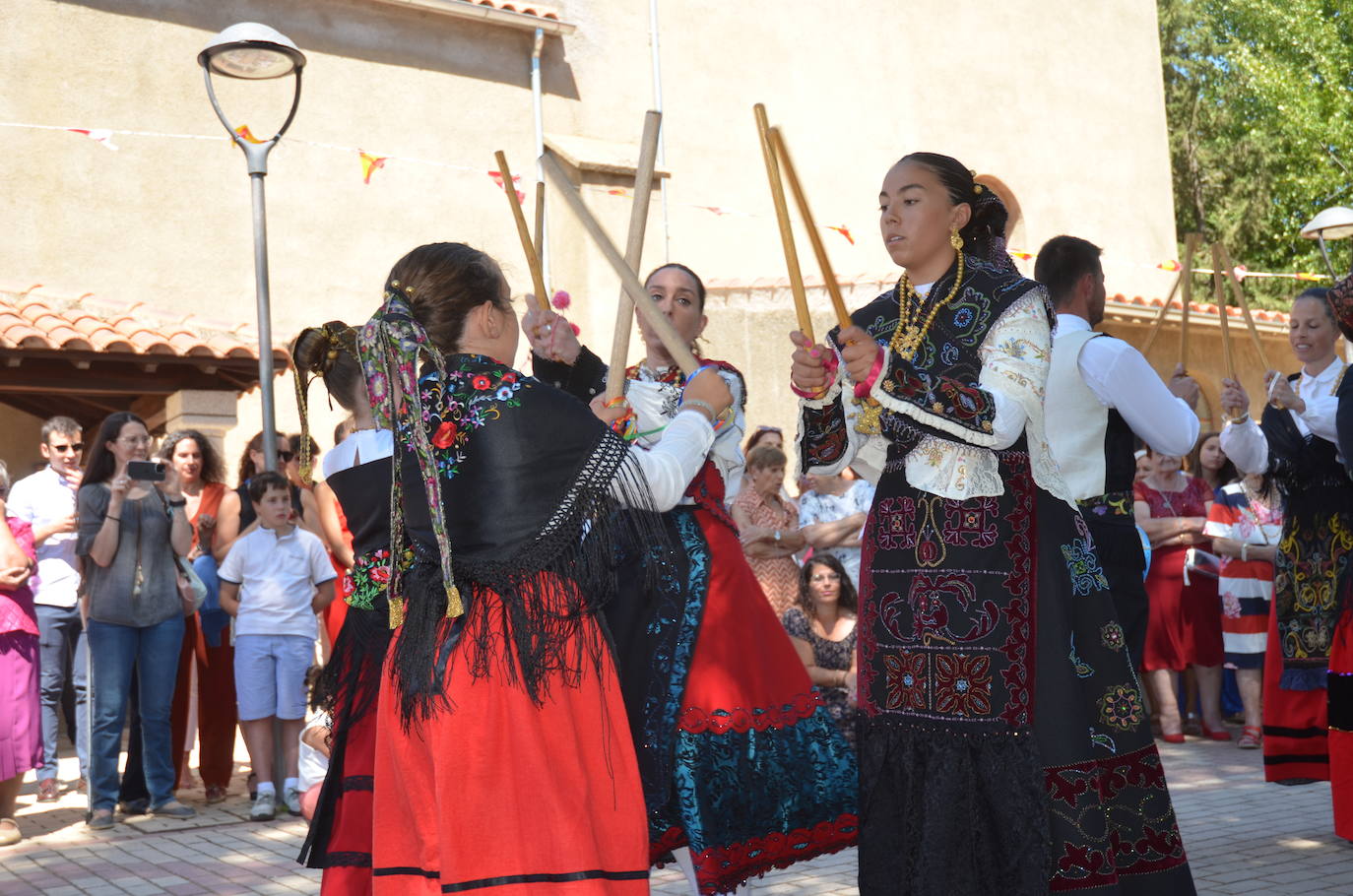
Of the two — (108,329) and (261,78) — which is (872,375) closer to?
(261,78)

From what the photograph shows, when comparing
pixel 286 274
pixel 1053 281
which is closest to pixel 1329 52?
pixel 286 274

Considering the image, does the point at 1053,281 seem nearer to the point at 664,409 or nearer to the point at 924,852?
the point at 664,409

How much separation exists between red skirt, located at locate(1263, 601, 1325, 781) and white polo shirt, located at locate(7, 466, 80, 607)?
6.04m

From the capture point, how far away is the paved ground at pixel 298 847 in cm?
485

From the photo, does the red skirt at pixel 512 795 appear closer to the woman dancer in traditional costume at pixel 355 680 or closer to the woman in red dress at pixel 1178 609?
the woman dancer in traditional costume at pixel 355 680

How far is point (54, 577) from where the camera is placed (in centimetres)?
765

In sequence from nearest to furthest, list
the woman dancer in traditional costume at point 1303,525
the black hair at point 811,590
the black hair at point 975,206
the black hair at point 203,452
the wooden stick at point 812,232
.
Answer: the wooden stick at point 812,232, the black hair at point 975,206, the woman dancer in traditional costume at point 1303,525, the black hair at point 811,590, the black hair at point 203,452

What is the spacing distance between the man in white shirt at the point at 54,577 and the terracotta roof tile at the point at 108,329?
2.18 m

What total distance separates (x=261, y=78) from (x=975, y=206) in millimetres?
5257

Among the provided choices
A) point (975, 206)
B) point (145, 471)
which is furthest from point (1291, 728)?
point (145, 471)

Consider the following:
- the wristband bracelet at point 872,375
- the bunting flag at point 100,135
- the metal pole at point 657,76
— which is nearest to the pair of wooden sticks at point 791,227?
the wristband bracelet at point 872,375

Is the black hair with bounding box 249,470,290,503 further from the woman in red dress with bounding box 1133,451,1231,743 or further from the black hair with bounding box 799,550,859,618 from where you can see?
the woman in red dress with bounding box 1133,451,1231,743

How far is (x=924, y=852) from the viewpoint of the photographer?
298 centimetres

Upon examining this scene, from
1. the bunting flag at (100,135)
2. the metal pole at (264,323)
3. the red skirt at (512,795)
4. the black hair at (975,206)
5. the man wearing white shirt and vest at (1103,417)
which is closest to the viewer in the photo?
the red skirt at (512,795)
